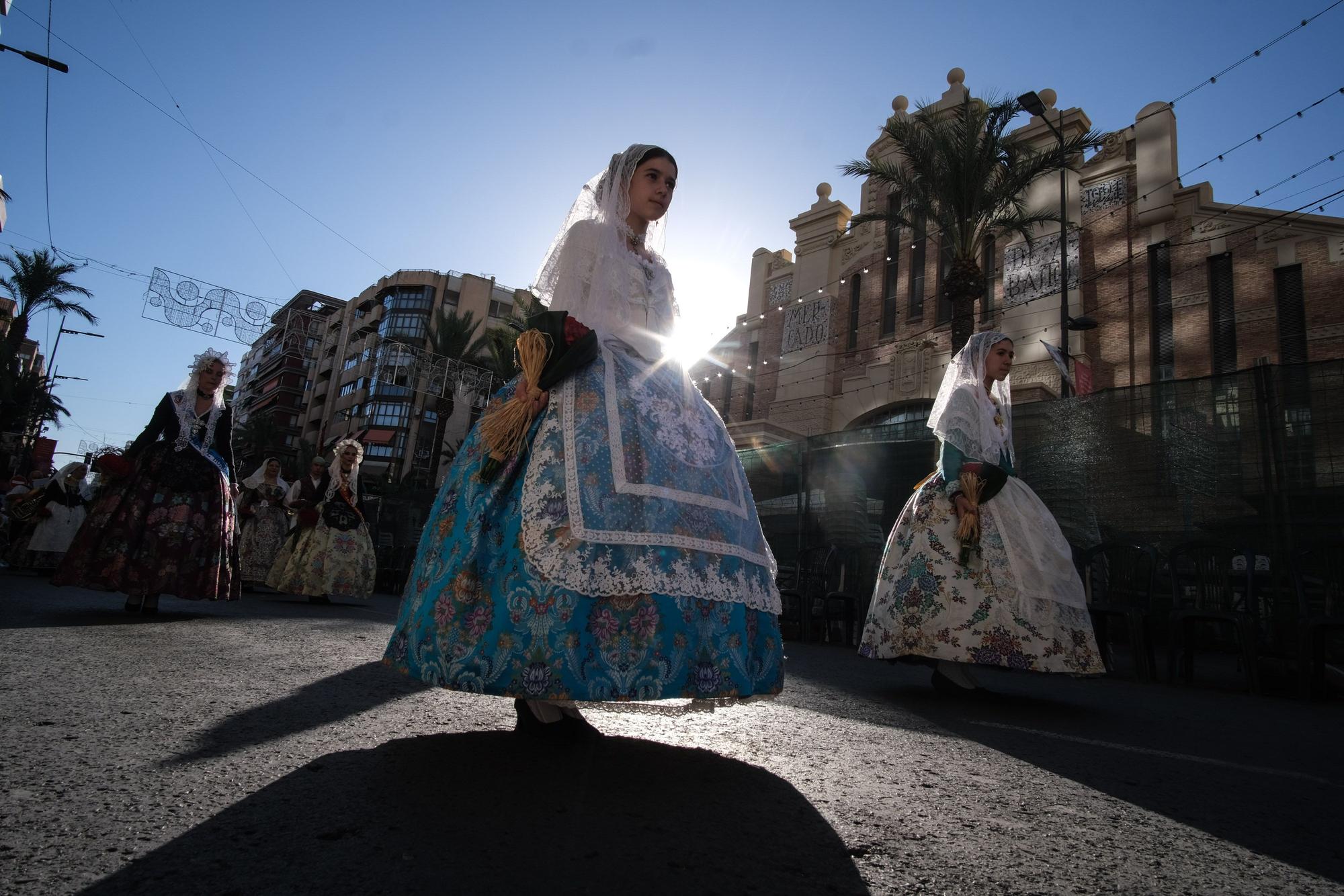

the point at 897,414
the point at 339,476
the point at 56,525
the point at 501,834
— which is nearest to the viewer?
the point at 501,834

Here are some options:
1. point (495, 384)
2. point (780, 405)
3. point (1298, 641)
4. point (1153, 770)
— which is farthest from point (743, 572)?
point (495, 384)

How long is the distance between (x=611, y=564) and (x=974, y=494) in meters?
2.76

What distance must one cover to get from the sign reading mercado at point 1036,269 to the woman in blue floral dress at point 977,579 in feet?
55.6

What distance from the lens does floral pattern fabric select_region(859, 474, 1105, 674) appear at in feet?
13.1

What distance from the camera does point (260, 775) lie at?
176 centimetres

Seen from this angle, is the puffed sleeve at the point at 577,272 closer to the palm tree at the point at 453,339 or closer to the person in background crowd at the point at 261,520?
the person in background crowd at the point at 261,520

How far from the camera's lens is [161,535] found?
5.46 meters

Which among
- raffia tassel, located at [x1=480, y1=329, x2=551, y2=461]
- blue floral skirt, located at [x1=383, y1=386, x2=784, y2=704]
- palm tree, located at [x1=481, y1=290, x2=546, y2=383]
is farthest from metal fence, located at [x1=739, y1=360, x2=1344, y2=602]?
palm tree, located at [x1=481, y1=290, x2=546, y2=383]

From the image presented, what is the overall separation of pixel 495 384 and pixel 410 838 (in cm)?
2740

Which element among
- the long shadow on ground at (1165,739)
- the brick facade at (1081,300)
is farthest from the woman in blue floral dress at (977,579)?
the brick facade at (1081,300)

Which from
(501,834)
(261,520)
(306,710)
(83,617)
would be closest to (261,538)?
(261,520)

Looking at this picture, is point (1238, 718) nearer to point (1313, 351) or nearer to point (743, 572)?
point (743, 572)

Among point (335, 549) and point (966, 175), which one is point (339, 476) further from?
point (966, 175)

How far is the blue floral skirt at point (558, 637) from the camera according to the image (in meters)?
2.04
